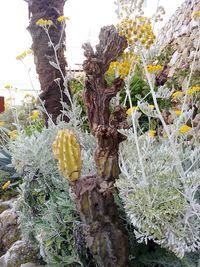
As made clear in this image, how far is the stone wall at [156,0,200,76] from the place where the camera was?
4.87 m

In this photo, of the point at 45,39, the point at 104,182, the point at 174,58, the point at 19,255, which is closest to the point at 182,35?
the point at 174,58

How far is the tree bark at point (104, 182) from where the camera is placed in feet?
5.36

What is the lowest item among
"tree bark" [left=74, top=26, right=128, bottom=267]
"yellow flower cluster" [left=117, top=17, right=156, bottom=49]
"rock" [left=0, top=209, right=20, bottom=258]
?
"rock" [left=0, top=209, right=20, bottom=258]

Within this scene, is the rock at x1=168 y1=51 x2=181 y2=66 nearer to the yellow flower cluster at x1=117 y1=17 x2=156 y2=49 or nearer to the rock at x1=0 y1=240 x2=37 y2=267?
the yellow flower cluster at x1=117 y1=17 x2=156 y2=49

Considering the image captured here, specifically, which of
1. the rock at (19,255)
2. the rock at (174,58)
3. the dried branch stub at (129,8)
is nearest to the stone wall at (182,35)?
the rock at (174,58)

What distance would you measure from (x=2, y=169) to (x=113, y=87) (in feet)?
7.96

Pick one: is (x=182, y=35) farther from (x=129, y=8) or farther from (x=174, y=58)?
(x=129, y=8)

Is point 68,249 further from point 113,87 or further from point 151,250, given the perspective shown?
point 113,87

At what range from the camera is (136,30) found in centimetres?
183

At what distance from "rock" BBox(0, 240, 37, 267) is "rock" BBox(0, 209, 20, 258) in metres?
0.32

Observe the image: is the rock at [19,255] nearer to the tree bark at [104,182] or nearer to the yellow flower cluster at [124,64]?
the tree bark at [104,182]

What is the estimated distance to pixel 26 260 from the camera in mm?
2406

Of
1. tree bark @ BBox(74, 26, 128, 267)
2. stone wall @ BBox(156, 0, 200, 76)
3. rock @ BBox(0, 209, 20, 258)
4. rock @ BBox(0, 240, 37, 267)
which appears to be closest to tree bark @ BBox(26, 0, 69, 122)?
rock @ BBox(0, 209, 20, 258)

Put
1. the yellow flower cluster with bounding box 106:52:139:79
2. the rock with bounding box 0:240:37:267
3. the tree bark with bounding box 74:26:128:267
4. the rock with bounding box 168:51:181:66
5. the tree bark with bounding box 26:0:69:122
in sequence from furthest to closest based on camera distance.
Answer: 1. the rock with bounding box 168:51:181:66
2. the tree bark with bounding box 26:0:69:122
3. the rock with bounding box 0:240:37:267
4. the yellow flower cluster with bounding box 106:52:139:79
5. the tree bark with bounding box 74:26:128:267
